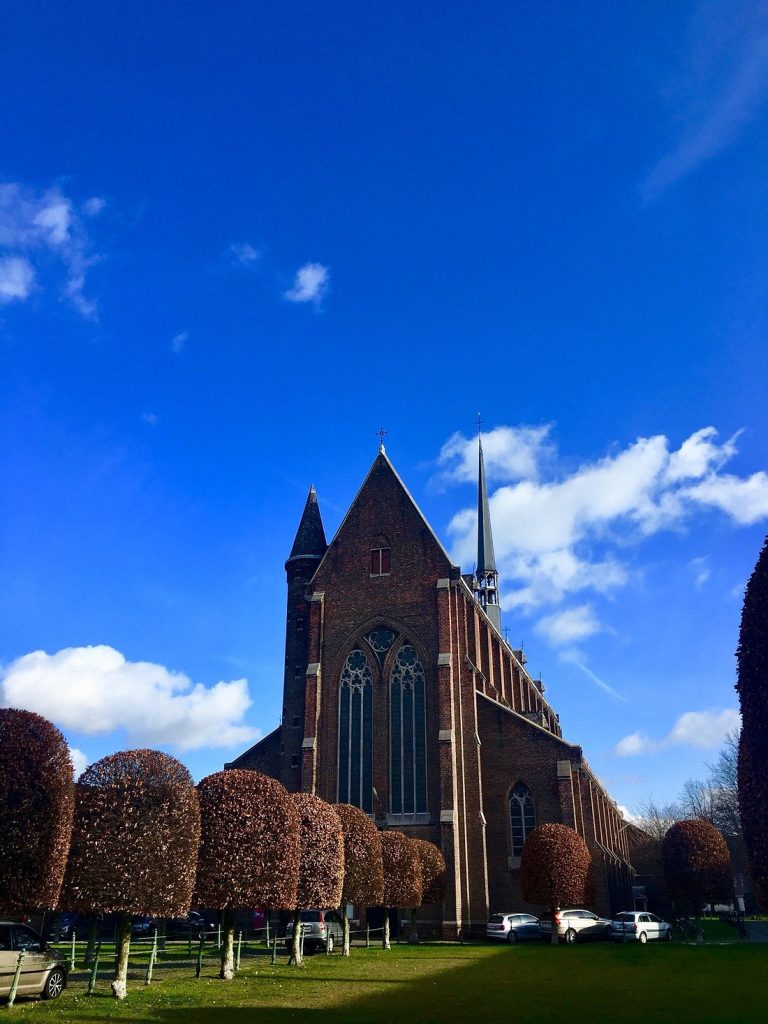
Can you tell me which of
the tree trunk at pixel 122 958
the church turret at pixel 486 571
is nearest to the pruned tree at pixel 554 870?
the tree trunk at pixel 122 958

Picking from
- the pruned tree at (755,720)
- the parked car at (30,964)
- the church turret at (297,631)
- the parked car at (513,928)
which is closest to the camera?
the pruned tree at (755,720)

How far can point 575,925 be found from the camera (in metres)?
36.4

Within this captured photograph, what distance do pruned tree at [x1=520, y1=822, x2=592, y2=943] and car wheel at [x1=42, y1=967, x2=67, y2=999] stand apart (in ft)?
75.6

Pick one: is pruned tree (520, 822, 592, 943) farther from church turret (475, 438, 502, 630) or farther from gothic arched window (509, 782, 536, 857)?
church turret (475, 438, 502, 630)

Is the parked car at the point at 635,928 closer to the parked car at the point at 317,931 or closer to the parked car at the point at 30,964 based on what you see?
the parked car at the point at 317,931

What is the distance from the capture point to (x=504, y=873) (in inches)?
1583

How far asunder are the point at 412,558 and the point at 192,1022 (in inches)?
1275

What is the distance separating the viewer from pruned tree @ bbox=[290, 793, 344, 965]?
2588 cm

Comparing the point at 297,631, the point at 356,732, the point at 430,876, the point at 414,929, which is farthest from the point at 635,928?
the point at 297,631

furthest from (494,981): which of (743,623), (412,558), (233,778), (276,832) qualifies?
(412,558)

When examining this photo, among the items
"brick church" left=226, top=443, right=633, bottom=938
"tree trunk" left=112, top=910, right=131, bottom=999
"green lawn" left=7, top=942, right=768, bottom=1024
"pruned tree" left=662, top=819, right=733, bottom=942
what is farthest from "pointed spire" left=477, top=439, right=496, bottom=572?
"tree trunk" left=112, top=910, right=131, bottom=999

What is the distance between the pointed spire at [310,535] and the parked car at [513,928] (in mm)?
21984

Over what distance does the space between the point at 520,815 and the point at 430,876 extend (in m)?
6.33

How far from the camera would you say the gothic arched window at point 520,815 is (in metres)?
40.8
